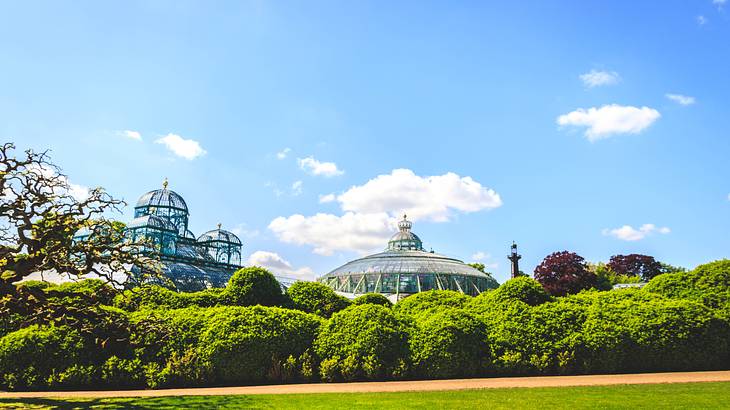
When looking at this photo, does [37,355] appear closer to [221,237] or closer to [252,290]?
[252,290]

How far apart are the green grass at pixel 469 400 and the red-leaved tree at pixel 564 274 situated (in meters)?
40.0

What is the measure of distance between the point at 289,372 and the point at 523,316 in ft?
24.6

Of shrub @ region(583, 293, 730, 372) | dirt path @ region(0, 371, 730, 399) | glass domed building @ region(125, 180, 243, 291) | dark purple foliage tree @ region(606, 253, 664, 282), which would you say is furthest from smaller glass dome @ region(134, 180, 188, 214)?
dark purple foliage tree @ region(606, 253, 664, 282)

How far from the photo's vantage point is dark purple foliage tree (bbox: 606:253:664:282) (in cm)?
7062

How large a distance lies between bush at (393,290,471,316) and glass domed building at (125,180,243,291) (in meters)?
22.3

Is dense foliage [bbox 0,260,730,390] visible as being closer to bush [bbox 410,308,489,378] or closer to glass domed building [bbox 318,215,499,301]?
bush [bbox 410,308,489,378]

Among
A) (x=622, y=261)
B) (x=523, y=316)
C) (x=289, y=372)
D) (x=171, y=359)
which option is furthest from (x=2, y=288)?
(x=622, y=261)

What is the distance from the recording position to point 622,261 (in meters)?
72.7

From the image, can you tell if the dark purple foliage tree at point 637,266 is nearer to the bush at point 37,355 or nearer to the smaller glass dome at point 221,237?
the smaller glass dome at point 221,237

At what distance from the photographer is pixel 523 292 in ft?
55.4

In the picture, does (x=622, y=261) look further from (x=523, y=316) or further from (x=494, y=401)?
(x=494, y=401)

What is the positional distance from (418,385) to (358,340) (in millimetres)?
2372

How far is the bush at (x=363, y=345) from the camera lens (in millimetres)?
14469

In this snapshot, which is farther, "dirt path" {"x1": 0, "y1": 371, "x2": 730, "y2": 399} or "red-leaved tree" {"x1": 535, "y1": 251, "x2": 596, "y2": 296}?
"red-leaved tree" {"x1": 535, "y1": 251, "x2": 596, "y2": 296}
